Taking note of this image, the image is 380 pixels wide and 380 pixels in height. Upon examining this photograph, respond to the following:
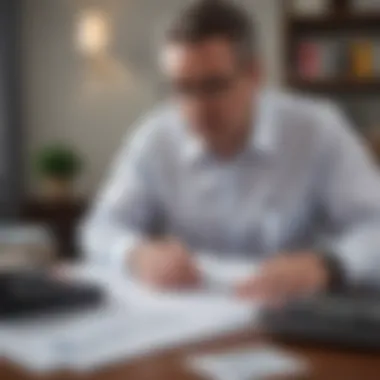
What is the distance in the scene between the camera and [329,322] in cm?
92

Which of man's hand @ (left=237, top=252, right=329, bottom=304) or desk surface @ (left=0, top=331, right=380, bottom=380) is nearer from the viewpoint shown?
desk surface @ (left=0, top=331, right=380, bottom=380)

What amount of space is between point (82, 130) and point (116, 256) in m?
1.99

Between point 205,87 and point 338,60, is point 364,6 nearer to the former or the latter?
point 338,60

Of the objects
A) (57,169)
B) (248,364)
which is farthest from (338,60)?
(248,364)

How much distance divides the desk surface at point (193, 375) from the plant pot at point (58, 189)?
94.7 inches

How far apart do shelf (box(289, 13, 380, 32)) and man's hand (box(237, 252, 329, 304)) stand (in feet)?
6.91

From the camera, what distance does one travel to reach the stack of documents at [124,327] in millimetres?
863

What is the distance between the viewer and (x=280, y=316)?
3.09 ft

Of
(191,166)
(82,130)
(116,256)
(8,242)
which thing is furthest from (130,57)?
(116,256)

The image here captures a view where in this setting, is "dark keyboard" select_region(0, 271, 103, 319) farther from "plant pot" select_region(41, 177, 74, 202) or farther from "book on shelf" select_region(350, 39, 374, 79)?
"book on shelf" select_region(350, 39, 374, 79)

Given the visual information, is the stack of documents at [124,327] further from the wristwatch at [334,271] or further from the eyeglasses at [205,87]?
the eyeglasses at [205,87]

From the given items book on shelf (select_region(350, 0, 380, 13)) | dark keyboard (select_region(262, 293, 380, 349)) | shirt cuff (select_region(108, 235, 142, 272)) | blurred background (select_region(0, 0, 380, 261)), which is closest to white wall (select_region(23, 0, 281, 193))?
blurred background (select_region(0, 0, 380, 261))

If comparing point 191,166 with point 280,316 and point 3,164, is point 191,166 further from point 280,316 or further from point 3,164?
point 3,164

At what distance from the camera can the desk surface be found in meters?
0.80
